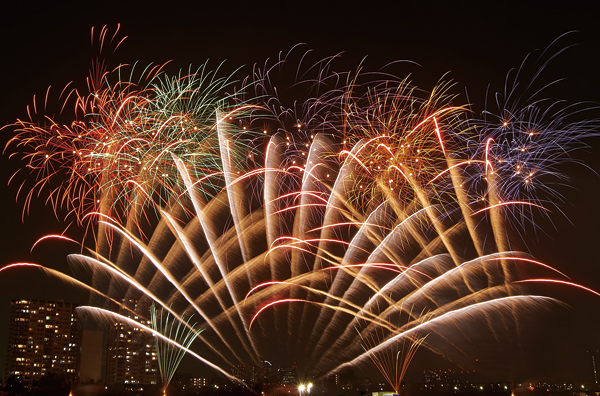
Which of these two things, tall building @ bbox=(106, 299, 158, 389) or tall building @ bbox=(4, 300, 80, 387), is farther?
tall building @ bbox=(4, 300, 80, 387)

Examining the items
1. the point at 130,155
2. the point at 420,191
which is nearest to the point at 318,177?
the point at 420,191

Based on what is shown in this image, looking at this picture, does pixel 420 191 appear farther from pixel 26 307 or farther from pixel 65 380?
pixel 26 307

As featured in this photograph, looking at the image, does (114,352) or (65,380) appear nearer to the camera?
(65,380)

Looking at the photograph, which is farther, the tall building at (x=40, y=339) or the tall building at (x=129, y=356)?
the tall building at (x=40, y=339)

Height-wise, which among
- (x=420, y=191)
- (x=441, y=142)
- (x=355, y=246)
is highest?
(x=441, y=142)
